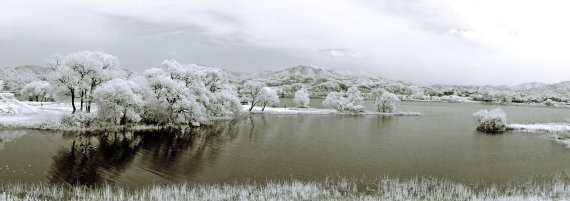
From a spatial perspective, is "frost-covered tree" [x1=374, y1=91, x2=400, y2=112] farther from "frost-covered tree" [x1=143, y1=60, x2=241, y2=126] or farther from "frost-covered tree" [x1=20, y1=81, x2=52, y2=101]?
"frost-covered tree" [x1=20, y1=81, x2=52, y2=101]

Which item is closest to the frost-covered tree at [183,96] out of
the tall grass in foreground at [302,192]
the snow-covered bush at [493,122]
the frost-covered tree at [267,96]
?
the frost-covered tree at [267,96]

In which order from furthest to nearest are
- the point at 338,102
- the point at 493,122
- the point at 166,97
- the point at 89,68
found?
1. the point at 338,102
2. the point at 493,122
3. the point at 166,97
4. the point at 89,68

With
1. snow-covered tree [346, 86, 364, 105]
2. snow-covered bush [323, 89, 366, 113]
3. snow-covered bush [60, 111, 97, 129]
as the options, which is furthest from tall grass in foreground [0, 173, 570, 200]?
snow-covered tree [346, 86, 364, 105]

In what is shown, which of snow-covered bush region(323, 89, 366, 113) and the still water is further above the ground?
snow-covered bush region(323, 89, 366, 113)

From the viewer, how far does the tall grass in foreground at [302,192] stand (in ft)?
91.2

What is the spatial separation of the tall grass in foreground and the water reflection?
15.7ft

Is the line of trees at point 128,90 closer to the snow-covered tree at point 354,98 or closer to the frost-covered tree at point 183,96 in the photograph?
the frost-covered tree at point 183,96

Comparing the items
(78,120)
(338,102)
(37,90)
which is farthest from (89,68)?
(338,102)

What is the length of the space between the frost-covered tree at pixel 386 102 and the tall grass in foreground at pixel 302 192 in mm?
97663

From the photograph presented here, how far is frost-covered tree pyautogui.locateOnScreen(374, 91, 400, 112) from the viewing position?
132125 mm

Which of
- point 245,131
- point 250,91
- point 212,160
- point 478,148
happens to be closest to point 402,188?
point 212,160

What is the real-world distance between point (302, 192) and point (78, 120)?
1759 inches

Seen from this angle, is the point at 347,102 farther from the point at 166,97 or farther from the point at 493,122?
the point at 166,97

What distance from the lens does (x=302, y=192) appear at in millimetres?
30156
